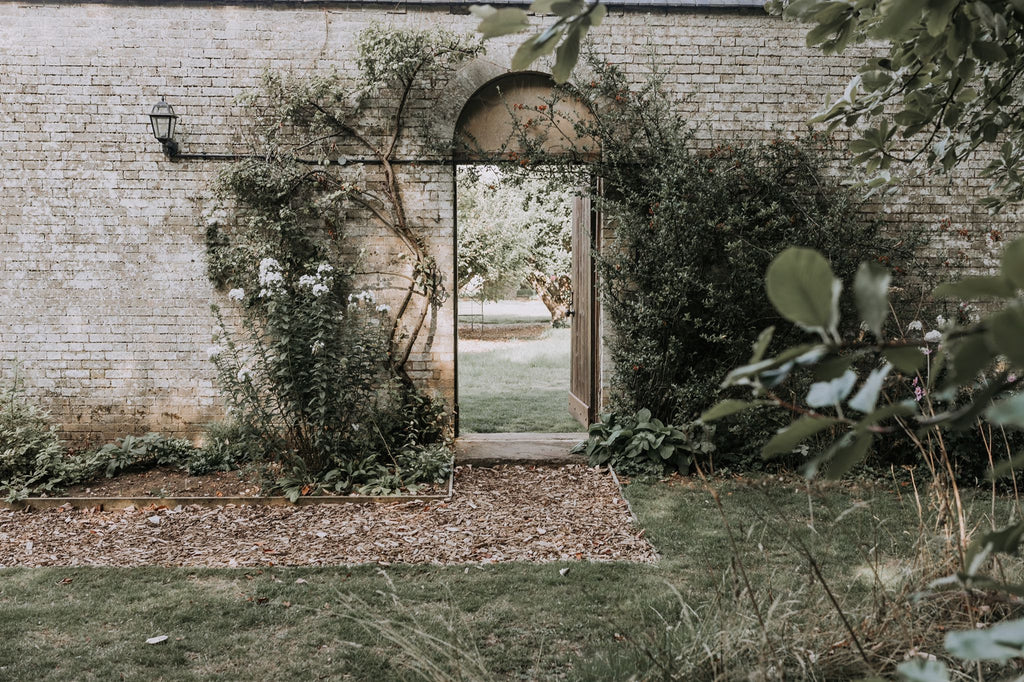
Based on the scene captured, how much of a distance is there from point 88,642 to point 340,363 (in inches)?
103

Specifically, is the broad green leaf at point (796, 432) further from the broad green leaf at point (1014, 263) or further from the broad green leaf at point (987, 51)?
the broad green leaf at point (987, 51)

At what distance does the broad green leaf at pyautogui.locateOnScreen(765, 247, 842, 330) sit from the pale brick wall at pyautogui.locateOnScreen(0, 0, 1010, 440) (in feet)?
19.3

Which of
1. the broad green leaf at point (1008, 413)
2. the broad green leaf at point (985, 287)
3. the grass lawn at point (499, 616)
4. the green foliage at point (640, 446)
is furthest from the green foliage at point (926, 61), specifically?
the green foliage at point (640, 446)

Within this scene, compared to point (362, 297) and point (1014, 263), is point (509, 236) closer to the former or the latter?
point (362, 297)

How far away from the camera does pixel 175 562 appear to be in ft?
13.3

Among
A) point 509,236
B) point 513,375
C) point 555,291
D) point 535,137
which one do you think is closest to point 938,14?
point 535,137

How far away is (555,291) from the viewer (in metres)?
20.2

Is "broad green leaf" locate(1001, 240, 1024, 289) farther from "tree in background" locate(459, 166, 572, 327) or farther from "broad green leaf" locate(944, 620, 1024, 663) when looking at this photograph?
"tree in background" locate(459, 166, 572, 327)

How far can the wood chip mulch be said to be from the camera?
13.6ft

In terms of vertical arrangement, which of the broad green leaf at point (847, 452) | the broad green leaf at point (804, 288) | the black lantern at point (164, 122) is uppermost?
the black lantern at point (164, 122)

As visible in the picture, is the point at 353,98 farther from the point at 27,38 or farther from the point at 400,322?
the point at 27,38

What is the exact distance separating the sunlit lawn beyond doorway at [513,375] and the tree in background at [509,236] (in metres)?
1.60

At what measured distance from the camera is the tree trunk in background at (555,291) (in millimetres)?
19812

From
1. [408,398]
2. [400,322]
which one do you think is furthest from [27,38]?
[408,398]
